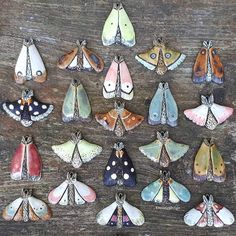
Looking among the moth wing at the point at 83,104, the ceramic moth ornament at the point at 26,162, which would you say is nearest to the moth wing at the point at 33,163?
the ceramic moth ornament at the point at 26,162

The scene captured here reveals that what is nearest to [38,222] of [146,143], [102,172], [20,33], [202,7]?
[102,172]

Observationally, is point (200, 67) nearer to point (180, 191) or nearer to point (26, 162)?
point (180, 191)

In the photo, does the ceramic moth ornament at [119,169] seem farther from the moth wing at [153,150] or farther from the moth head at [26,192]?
the moth head at [26,192]

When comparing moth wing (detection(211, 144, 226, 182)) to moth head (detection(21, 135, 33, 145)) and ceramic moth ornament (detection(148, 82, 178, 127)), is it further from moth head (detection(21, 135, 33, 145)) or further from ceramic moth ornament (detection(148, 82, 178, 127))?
moth head (detection(21, 135, 33, 145))

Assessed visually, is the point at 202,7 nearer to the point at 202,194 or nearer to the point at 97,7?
the point at 97,7

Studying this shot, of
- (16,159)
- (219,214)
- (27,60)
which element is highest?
(27,60)

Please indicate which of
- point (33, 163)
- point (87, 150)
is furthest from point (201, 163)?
point (33, 163)

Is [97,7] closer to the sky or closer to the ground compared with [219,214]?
closer to the sky
